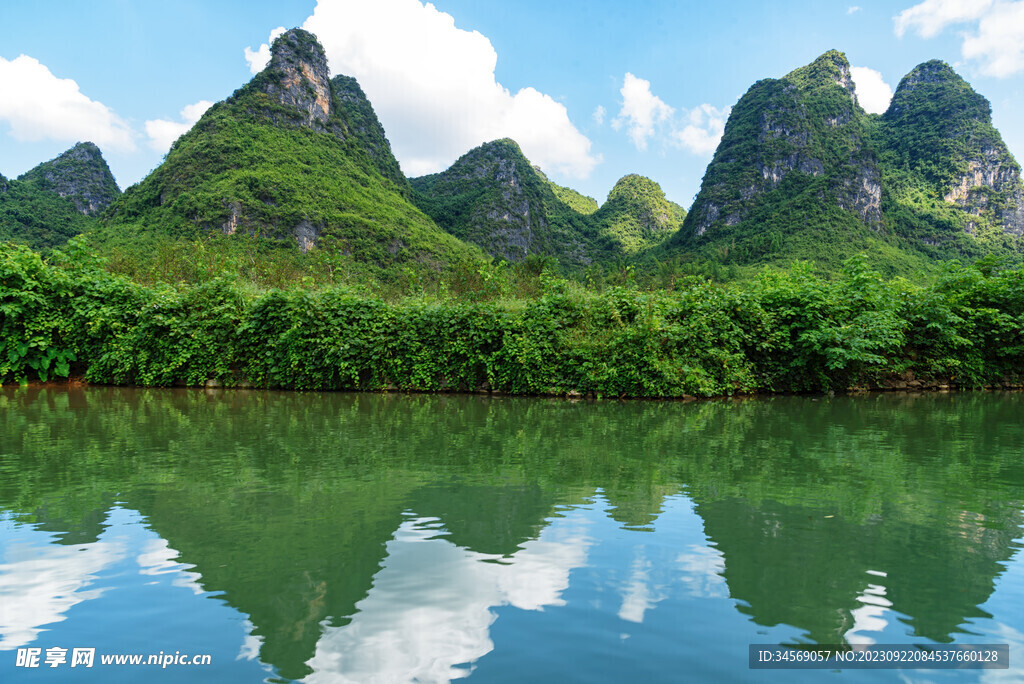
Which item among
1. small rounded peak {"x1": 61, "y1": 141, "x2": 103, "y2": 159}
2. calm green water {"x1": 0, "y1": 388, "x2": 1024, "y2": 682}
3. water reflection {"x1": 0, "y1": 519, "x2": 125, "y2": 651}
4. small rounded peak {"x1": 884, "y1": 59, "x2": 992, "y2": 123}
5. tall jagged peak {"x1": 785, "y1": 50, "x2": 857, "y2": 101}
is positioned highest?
tall jagged peak {"x1": 785, "y1": 50, "x2": 857, "y2": 101}

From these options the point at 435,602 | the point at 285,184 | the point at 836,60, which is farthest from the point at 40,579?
the point at 836,60

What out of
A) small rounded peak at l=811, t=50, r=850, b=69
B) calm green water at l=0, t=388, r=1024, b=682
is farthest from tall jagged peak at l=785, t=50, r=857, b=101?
calm green water at l=0, t=388, r=1024, b=682

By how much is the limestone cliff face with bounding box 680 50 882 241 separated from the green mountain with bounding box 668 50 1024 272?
0.90ft

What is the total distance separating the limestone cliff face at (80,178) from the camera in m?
110

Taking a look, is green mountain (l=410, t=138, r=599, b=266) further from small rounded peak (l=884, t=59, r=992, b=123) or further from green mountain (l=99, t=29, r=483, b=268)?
small rounded peak (l=884, t=59, r=992, b=123)

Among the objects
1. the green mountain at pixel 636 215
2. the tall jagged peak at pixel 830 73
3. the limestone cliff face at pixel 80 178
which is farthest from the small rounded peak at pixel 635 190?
the limestone cliff face at pixel 80 178

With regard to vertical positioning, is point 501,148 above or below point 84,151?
above

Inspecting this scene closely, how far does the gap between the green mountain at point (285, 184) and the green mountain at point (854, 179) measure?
191ft

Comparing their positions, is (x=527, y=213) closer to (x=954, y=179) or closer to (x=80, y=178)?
(x=80, y=178)

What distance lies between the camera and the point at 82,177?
115 meters

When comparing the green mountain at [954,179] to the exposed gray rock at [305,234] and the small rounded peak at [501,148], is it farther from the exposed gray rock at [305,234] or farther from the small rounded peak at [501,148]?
the exposed gray rock at [305,234]

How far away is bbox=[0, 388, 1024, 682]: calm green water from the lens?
2.41 meters

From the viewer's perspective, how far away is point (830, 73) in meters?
154

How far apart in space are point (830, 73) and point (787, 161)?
2066 inches
